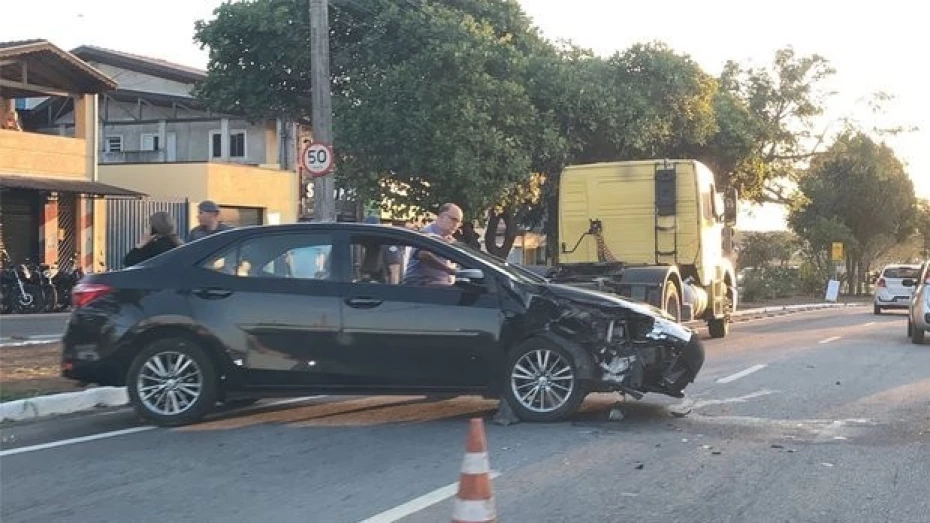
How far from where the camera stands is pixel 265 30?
21734mm

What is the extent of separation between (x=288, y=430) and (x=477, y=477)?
3851mm

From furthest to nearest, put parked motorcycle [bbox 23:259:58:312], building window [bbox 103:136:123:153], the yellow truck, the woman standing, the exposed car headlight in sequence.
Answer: building window [bbox 103:136:123:153] → parked motorcycle [bbox 23:259:58:312] → the yellow truck → the woman standing → the exposed car headlight

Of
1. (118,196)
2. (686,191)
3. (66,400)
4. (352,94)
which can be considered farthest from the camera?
(118,196)

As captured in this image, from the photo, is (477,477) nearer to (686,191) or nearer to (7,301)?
(686,191)

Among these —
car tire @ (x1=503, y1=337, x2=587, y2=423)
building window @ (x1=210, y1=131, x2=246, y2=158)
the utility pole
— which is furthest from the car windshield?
building window @ (x1=210, y1=131, x2=246, y2=158)

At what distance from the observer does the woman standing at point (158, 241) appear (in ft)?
29.3

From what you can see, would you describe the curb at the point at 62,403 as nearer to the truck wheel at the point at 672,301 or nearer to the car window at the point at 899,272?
the truck wheel at the point at 672,301

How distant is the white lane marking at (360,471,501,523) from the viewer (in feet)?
17.0

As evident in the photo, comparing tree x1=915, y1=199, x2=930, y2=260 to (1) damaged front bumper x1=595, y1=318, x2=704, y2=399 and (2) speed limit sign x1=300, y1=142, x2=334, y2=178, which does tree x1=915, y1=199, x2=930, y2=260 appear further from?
(1) damaged front bumper x1=595, y1=318, x2=704, y2=399

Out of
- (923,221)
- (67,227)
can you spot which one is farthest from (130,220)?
(923,221)

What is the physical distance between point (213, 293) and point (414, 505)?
3115 millimetres

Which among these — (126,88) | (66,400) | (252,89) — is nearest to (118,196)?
(252,89)

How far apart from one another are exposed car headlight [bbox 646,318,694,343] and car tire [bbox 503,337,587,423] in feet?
2.40

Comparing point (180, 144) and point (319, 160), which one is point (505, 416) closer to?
point (319, 160)
